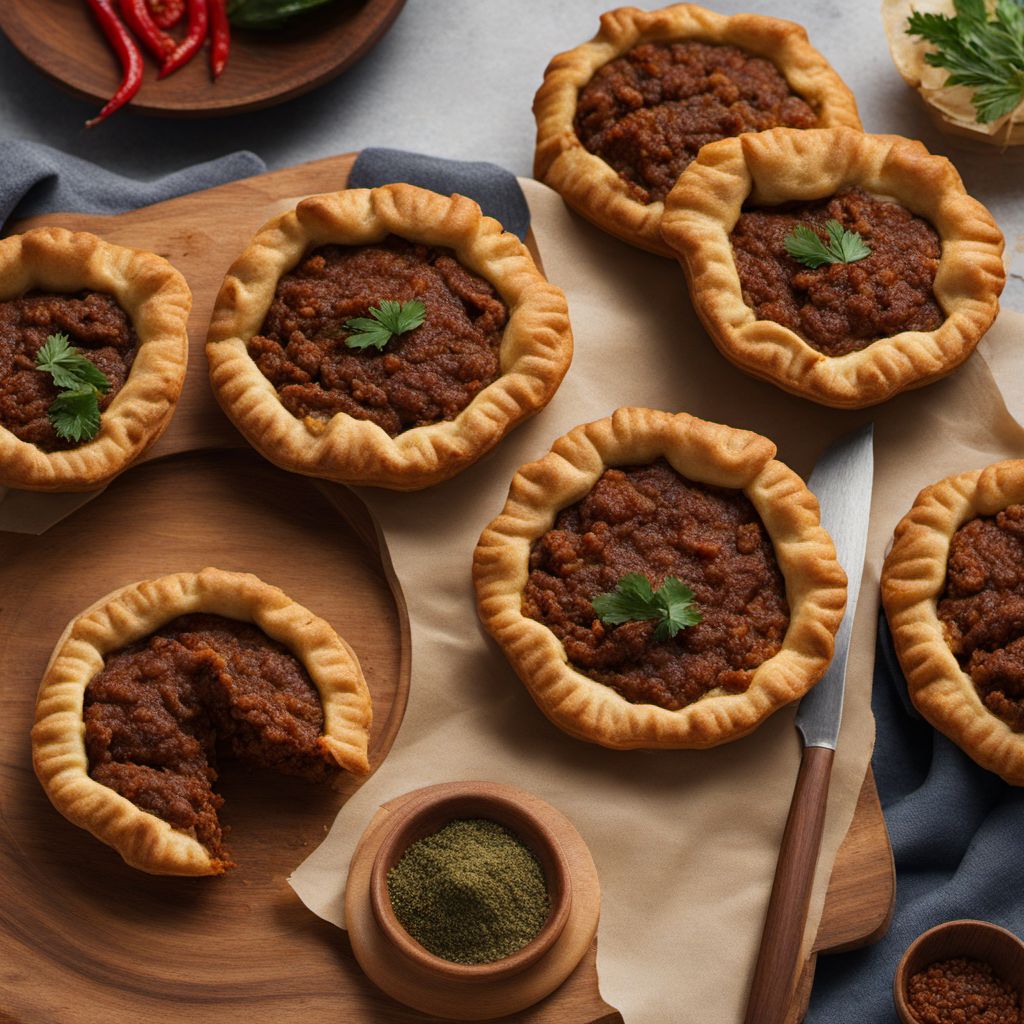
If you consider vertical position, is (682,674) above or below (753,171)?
below

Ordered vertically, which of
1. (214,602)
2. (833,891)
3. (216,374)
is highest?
(216,374)

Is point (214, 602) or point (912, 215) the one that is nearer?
point (214, 602)

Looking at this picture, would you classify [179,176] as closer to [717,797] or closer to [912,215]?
[912,215]

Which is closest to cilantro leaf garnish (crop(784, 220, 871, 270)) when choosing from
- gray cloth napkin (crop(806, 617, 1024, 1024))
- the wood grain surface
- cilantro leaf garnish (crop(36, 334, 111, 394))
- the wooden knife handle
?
gray cloth napkin (crop(806, 617, 1024, 1024))

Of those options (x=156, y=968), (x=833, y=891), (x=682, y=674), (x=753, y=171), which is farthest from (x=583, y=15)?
(x=156, y=968)

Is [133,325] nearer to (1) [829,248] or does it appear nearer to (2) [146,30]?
(2) [146,30]

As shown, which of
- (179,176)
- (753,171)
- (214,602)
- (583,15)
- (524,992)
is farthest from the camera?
(583,15)

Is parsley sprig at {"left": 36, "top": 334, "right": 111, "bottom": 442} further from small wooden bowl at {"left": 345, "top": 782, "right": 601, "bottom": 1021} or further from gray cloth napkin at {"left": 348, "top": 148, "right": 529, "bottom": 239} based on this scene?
small wooden bowl at {"left": 345, "top": 782, "right": 601, "bottom": 1021}

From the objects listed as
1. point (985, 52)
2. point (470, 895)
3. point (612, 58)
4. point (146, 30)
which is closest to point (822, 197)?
point (985, 52)
